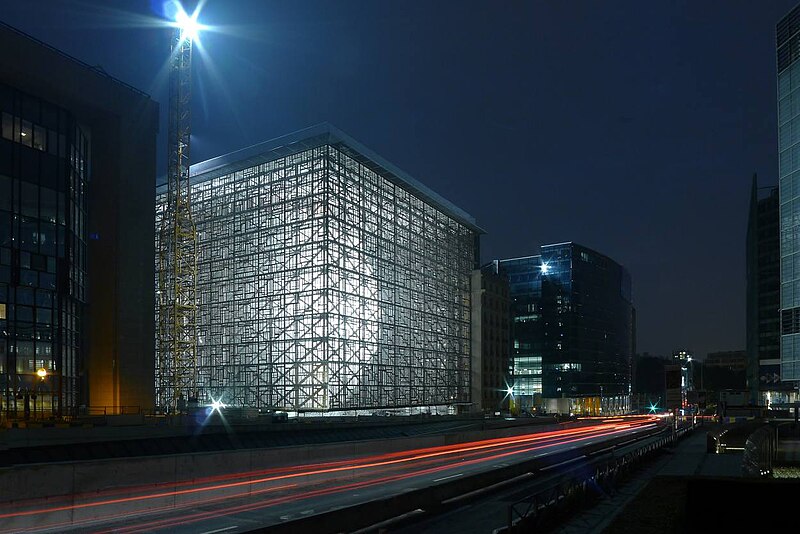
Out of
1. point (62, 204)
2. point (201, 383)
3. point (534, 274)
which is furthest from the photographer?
Answer: point (534, 274)

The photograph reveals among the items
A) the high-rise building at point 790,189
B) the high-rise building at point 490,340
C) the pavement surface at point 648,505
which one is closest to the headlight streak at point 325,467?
the pavement surface at point 648,505

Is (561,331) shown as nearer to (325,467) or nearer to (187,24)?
(187,24)

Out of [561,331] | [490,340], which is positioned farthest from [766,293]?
[490,340]

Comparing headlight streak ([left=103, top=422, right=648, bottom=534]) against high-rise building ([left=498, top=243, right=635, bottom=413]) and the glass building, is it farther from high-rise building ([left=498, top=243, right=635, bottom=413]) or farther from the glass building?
high-rise building ([left=498, top=243, right=635, bottom=413])

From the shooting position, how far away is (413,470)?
30.5 m

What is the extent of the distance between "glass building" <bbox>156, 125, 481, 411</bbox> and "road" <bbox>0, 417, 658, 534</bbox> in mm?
44075

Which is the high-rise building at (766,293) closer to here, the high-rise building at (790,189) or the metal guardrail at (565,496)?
the high-rise building at (790,189)

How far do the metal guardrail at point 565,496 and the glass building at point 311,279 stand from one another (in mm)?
48806

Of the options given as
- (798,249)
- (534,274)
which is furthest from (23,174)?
(534,274)

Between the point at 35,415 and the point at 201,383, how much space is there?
46.3 metres

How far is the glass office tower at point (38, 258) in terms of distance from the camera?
1634 inches

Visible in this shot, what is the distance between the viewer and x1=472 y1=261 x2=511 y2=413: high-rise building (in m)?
111

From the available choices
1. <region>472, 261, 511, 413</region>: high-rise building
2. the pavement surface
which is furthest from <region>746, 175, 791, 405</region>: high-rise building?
the pavement surface

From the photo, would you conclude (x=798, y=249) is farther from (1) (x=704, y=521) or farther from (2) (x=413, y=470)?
(1) (x=704, y=521)
